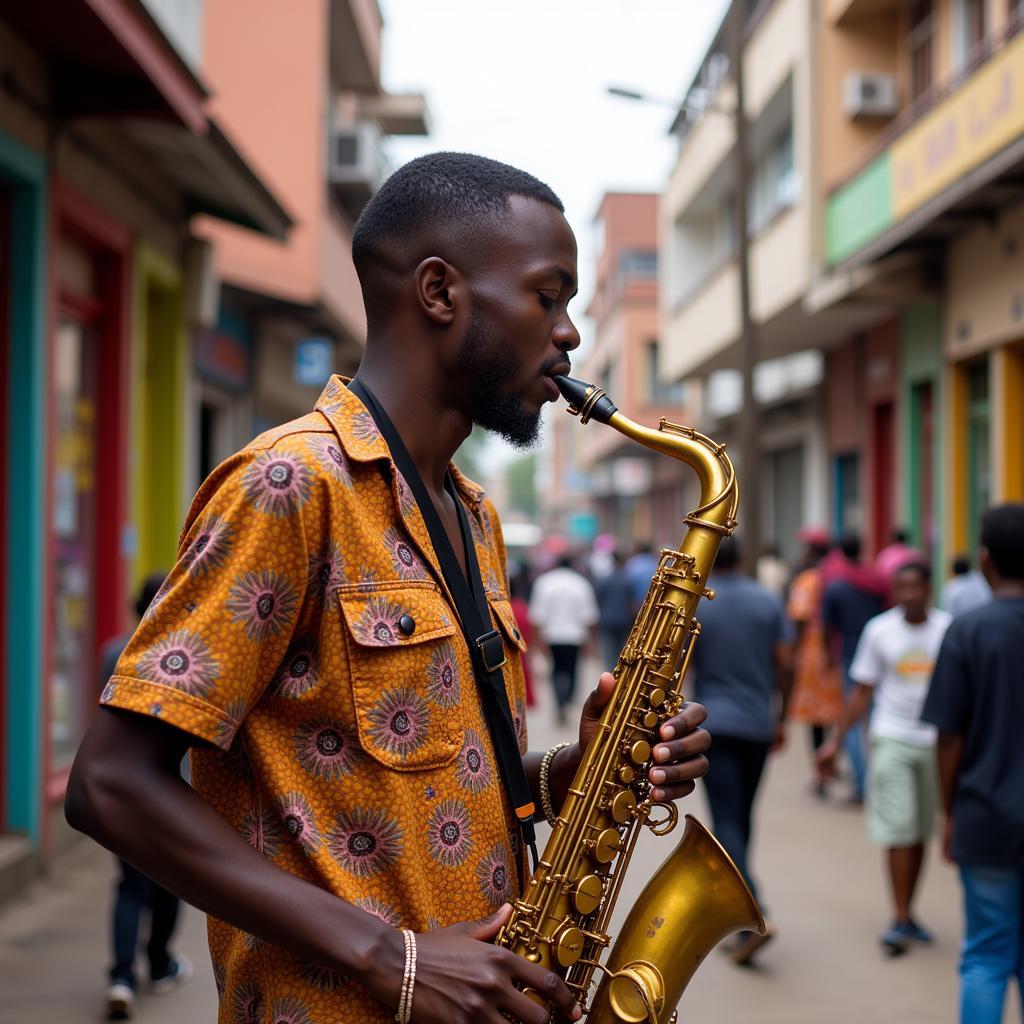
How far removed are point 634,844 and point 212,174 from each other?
26.9 ft

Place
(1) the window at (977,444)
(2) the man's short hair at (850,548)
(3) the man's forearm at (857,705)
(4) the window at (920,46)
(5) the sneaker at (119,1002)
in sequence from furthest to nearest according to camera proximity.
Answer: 1. (4) the window at (920,46)
2. (1) the window at (977,444)
3. (2) the man's short hair at (850,548)
4. (3) the man's forearm at (857,705)
5. (5) the sneaker at (119,1002)

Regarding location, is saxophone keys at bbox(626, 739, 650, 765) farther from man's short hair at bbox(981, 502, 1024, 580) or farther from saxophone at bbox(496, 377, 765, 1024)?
man's short hair at bbox(981, 502, 1024, 580)

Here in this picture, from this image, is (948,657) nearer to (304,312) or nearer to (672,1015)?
(672,1015)

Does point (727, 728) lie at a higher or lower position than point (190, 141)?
lower

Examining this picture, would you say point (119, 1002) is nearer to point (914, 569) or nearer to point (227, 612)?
point (227, 612)

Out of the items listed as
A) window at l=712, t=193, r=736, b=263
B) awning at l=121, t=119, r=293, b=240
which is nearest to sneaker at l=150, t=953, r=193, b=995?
awning at l=121, t=119, r=293, b=240

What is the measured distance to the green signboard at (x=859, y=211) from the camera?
43.5ft

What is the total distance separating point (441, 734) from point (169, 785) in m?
0.40

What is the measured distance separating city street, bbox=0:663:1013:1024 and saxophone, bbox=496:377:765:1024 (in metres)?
3.28

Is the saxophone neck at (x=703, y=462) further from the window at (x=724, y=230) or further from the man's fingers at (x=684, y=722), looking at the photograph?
the window at (x=724, y=230)

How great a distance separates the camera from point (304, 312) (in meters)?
14.7

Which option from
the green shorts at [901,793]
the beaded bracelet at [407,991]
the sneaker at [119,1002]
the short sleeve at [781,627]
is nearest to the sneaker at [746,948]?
the green shorts at [901,793]

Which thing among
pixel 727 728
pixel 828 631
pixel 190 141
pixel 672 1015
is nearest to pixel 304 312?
pixel 190 141

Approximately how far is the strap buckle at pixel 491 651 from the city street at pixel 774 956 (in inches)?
155
